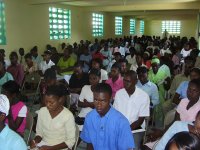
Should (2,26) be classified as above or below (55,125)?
above

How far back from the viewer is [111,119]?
2258 mm

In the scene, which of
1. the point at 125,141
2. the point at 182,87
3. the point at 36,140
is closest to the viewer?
the point at 125,141

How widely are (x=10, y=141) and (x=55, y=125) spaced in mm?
813

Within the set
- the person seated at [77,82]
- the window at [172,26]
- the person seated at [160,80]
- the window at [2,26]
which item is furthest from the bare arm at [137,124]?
the window at [172,26]

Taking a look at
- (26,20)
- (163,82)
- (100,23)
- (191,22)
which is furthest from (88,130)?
(191,22)

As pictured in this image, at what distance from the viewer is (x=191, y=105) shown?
2957 millimetres

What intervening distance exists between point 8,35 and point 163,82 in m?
5.22

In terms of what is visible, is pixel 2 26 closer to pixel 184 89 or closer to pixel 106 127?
pixel 184 89

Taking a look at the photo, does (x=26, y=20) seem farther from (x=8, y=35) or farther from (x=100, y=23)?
(x=100, y=23)

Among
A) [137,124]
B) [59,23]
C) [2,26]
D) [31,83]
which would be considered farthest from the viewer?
[59,23]

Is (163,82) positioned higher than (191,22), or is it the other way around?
(191,22)

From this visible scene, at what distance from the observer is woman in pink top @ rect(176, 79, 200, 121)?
2.92 m

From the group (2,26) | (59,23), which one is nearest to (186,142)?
(2,26)

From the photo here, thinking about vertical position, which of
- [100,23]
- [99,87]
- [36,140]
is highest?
→ [100,23]
